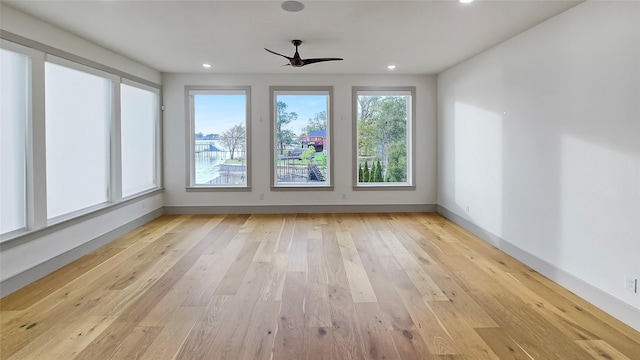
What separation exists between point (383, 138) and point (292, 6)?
3.89 meters

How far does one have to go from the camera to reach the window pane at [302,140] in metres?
6.53

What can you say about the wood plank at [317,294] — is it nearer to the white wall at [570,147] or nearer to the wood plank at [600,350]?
the wood plank at [600,350]

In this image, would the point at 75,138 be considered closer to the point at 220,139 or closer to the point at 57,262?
the point at 57,262

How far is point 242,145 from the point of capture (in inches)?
257

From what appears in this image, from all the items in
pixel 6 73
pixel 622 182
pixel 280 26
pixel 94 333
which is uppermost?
pixel 280 26

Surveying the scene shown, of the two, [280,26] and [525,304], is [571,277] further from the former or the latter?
[280,26]

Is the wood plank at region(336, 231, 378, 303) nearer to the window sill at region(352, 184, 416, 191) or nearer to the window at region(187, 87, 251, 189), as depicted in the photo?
the window sill at region(352, 184, 416, 191)

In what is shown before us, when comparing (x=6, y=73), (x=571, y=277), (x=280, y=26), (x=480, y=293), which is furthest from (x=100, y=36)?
(x=571, y=277)

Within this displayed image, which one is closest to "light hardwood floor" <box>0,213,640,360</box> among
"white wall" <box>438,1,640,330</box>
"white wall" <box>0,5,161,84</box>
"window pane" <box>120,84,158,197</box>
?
"white wall" <box>438,1,640,330</box>

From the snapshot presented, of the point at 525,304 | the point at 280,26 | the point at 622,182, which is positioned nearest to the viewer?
the point at 622,182

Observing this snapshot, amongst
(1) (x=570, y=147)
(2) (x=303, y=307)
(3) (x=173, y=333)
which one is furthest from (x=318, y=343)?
(1) (x=570, y=147)

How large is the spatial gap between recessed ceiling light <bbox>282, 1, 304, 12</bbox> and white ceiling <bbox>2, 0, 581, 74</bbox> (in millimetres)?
58

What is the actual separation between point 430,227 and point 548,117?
2.46 metres

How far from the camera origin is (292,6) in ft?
10.3
